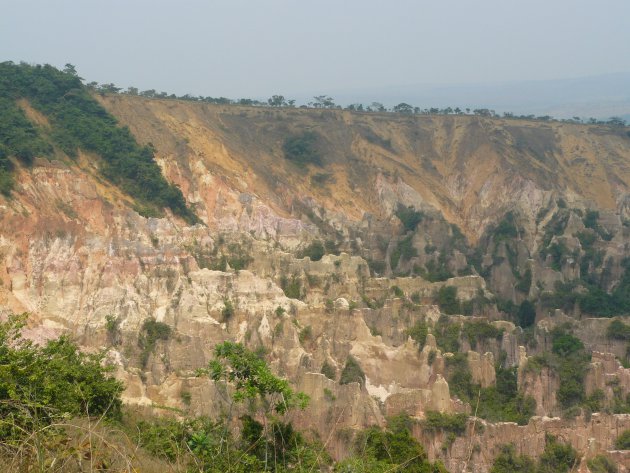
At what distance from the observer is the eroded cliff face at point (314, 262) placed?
2597 cm

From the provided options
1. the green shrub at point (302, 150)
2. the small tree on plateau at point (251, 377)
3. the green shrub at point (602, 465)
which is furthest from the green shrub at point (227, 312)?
the green shrub at point (302, 150)

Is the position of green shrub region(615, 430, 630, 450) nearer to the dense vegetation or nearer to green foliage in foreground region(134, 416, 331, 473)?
green foliage in foreground region(134, 416, 331, 473)

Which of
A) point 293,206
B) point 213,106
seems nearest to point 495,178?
point 293,206

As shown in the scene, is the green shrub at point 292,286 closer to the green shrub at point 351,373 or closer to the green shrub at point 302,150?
the green shrub at point 351,373

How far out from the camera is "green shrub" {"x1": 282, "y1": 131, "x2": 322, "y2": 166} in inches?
2250

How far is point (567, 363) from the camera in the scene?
95.9 ft

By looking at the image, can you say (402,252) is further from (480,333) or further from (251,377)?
(251,377)

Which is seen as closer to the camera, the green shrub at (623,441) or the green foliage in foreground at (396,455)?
the green foliage in foreground at (396,455)

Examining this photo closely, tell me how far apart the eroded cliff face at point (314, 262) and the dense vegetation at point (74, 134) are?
112 cm

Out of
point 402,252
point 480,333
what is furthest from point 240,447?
point 402,252

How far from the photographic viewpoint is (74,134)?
4425 centimetres

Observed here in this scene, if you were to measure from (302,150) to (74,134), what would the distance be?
17.8 meters

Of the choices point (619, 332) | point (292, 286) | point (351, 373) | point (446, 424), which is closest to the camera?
point (446, 424)

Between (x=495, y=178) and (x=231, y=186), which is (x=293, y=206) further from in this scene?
(x=495, y=178)
